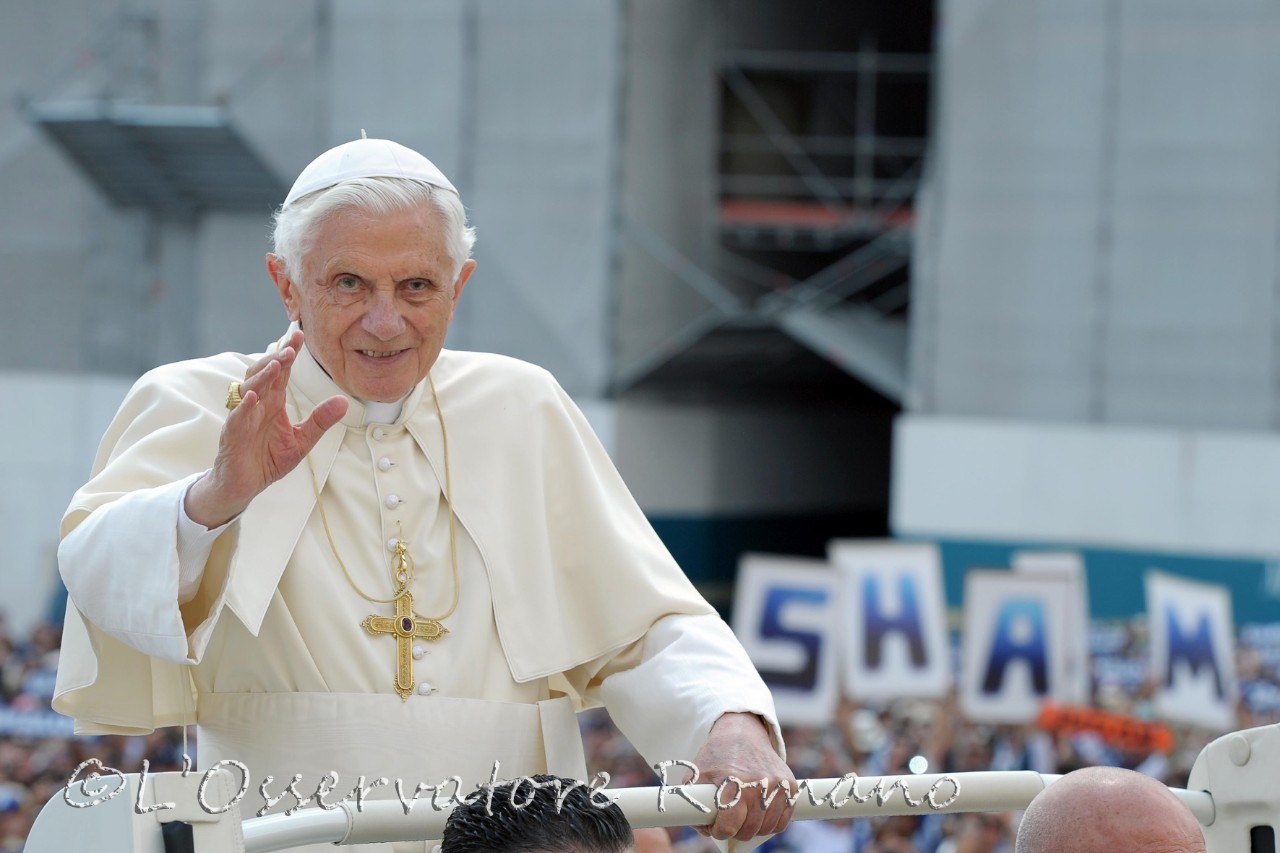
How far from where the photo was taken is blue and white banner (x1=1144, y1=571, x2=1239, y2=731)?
8945 millimetres

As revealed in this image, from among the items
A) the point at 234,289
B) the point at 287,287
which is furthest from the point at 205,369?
the point at 234,289

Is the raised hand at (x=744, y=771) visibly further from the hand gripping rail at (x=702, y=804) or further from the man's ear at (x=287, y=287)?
the man's ear at (x=287, y=287)

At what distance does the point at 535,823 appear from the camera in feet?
5.61

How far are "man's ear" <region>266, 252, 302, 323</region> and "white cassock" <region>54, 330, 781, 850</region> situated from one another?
11 centimetres

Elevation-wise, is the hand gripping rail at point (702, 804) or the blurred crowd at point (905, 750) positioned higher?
the hand gripping rail at point (702, 804)

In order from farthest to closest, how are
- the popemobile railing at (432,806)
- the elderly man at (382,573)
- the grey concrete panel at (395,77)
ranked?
the grey concrete panel at (395,77)
the elderly man at (382,573)
the popemobile railing at (432,806)

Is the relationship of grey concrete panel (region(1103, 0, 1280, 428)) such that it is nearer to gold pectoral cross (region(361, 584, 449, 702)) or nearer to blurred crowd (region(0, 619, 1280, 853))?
blurred crowd (region(0, 619, 1280, 853))

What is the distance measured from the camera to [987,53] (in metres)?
12.9

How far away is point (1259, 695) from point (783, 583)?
267 centimetres

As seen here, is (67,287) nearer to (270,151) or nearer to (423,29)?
(270,151)

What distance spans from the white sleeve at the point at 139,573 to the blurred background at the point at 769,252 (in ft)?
24.5

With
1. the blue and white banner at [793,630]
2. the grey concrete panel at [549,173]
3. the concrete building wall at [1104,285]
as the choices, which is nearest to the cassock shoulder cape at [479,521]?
the blue and white banner at [793,630]

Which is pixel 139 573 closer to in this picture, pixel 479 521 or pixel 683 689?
pixel 479 521

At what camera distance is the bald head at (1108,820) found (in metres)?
1.98
